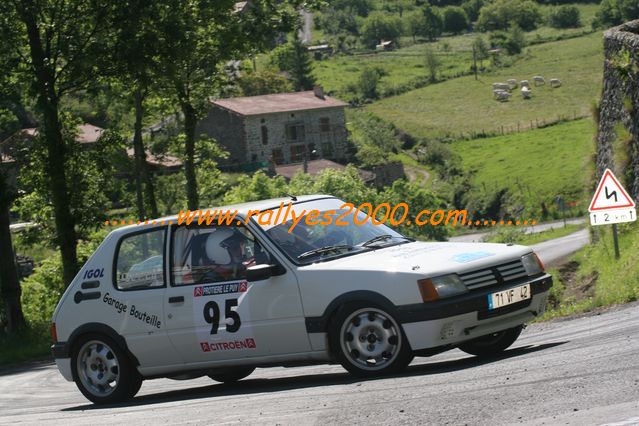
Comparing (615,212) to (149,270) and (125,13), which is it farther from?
(125,13)

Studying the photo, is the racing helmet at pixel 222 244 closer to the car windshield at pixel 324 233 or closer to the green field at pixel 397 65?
the car windshield at pixel 324 233

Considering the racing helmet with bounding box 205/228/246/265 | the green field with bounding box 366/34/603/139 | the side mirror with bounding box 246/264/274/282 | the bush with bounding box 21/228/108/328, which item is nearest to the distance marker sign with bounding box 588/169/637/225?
the racing helmet with bounding box 205/228/246/265

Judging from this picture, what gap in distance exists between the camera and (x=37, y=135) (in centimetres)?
3134

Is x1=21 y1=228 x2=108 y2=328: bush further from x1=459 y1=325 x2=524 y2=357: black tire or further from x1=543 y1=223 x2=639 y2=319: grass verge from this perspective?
x1=459 y1=325 x2=524 y2=357: black tire

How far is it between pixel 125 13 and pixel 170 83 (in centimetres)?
418

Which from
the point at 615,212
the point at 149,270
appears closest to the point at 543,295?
the point at 149,270

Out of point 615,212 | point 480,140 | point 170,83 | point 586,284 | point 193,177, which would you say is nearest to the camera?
point 615,212

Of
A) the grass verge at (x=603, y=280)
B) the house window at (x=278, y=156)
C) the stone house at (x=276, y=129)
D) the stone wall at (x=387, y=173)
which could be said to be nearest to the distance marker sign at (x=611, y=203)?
the grass verge at (x=603, y=280)

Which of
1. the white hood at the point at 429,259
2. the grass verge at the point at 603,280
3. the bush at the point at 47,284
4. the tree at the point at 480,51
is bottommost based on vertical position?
the bush at the point at 47,284

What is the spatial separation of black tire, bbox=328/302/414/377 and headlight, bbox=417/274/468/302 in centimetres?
37

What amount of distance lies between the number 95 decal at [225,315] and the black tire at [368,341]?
1099 millimetres

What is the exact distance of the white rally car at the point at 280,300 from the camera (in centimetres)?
1013

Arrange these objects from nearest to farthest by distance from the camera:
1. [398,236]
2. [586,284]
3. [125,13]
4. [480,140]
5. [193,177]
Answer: [398,236] → [586,284] → [125,13] → [193,177] → [480,140]

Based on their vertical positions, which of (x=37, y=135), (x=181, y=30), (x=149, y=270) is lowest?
(x=149, y=270)
